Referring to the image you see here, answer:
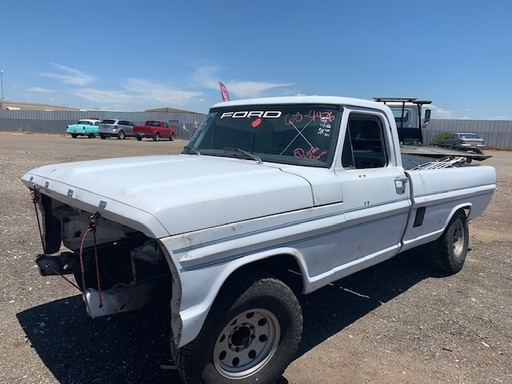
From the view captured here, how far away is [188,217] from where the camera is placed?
2328mm

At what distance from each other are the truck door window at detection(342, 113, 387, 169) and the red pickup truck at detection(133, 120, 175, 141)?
34498mm

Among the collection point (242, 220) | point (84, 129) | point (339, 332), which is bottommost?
point (339, 332)

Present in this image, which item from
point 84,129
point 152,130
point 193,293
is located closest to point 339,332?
point 193,293

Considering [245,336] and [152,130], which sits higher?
[152,130]

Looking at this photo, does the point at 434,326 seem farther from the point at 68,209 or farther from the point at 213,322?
the point at 68,209

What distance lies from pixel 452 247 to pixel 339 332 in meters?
2.28

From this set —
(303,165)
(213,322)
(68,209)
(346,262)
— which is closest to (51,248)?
(68,209)

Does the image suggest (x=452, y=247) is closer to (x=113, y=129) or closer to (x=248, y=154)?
(x=248, y=154)

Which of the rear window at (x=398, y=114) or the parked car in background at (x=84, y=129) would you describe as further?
the parked car in background at (x=84, y=129)

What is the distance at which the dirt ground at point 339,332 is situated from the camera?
310 cm

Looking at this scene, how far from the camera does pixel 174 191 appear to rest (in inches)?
96.7

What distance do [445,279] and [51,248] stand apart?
4.48 metres

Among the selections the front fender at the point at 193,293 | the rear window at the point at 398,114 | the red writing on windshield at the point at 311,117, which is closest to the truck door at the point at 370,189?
the red writing on windshield at the point at 311,117

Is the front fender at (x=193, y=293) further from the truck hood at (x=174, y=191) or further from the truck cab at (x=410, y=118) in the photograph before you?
the truck cab at (x=410, y=118)
